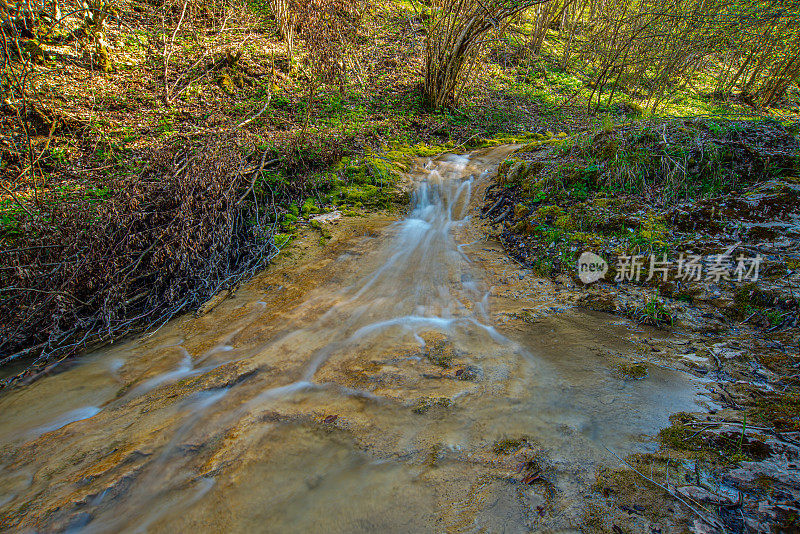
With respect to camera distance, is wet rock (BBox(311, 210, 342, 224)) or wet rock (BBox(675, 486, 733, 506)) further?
wet rock (BBox(311, 210, 342, 224))

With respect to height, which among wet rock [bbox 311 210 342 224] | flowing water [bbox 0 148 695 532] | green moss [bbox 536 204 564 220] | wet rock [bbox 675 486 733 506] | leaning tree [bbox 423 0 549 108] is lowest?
flowing water [bbox 0 148 695 532]

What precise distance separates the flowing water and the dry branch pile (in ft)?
1.66

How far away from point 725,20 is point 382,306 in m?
9.04

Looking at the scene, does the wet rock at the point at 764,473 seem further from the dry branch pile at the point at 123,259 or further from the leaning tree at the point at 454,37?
the leaning tree at the point at 454,37

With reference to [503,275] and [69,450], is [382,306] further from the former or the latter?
[69,450]

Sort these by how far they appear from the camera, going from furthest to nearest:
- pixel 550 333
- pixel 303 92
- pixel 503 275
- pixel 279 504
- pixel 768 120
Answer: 1. pixel 303 92
2. pixel 768 120
3. pixel 503 275
4. pixel 550 333
5. pixel 279 504

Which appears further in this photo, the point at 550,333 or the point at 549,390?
the point at 550,333

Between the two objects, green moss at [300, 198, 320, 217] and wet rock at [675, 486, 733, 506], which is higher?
green moss at [300, 198, 320, 217]

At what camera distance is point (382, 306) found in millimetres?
4211

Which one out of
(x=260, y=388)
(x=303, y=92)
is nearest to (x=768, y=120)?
(x=260, y=388)

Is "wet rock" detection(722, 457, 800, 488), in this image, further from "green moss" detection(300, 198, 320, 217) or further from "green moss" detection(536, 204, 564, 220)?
"green moss" detection(300, 198, 320, 217)

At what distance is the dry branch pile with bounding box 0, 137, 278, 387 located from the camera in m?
3.84

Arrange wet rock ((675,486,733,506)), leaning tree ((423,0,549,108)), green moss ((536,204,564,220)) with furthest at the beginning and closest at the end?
leaning tree ((423,0,549,108))
green moss ((536,204,564,220))
wet rock ((675,486,733,506))

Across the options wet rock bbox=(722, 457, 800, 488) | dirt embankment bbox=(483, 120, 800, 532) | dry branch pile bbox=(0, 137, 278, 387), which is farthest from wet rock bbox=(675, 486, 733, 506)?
dry branch pile bbox=(0, 137, 278, 387)
